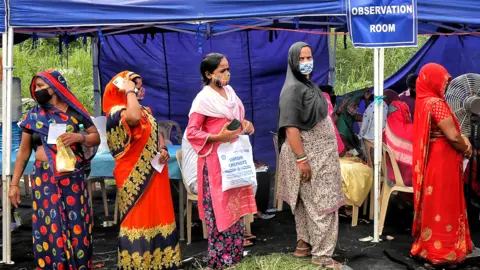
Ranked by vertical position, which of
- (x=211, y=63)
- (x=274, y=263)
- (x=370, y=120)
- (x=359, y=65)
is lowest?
(x=274, y=263)

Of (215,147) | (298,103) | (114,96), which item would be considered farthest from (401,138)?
(114,96)

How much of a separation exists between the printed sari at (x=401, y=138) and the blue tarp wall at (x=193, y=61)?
3195 millimetres

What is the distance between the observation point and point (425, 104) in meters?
4.29

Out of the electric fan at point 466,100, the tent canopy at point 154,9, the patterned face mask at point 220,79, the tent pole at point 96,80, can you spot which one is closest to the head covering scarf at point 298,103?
the patterned face mask at point 220,79

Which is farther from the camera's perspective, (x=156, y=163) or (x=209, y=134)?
(x=156, y=163)

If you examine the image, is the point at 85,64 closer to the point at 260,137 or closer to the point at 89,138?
the point at 260,137

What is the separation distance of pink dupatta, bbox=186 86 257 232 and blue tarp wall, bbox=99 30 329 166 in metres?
4.24

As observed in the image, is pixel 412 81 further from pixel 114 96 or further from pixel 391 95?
pixel 114 96

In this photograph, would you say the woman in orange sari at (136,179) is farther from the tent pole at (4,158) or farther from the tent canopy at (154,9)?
the tent pole at (4,158)

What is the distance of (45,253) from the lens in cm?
398

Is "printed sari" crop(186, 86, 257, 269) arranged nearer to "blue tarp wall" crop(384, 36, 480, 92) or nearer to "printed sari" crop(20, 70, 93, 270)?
"printed sari" crop(20, 70, 93, 270)

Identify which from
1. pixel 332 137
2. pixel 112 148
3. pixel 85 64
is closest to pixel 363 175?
pixel 332 137

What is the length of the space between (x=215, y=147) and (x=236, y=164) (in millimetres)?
196

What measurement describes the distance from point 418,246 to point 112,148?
255cm
